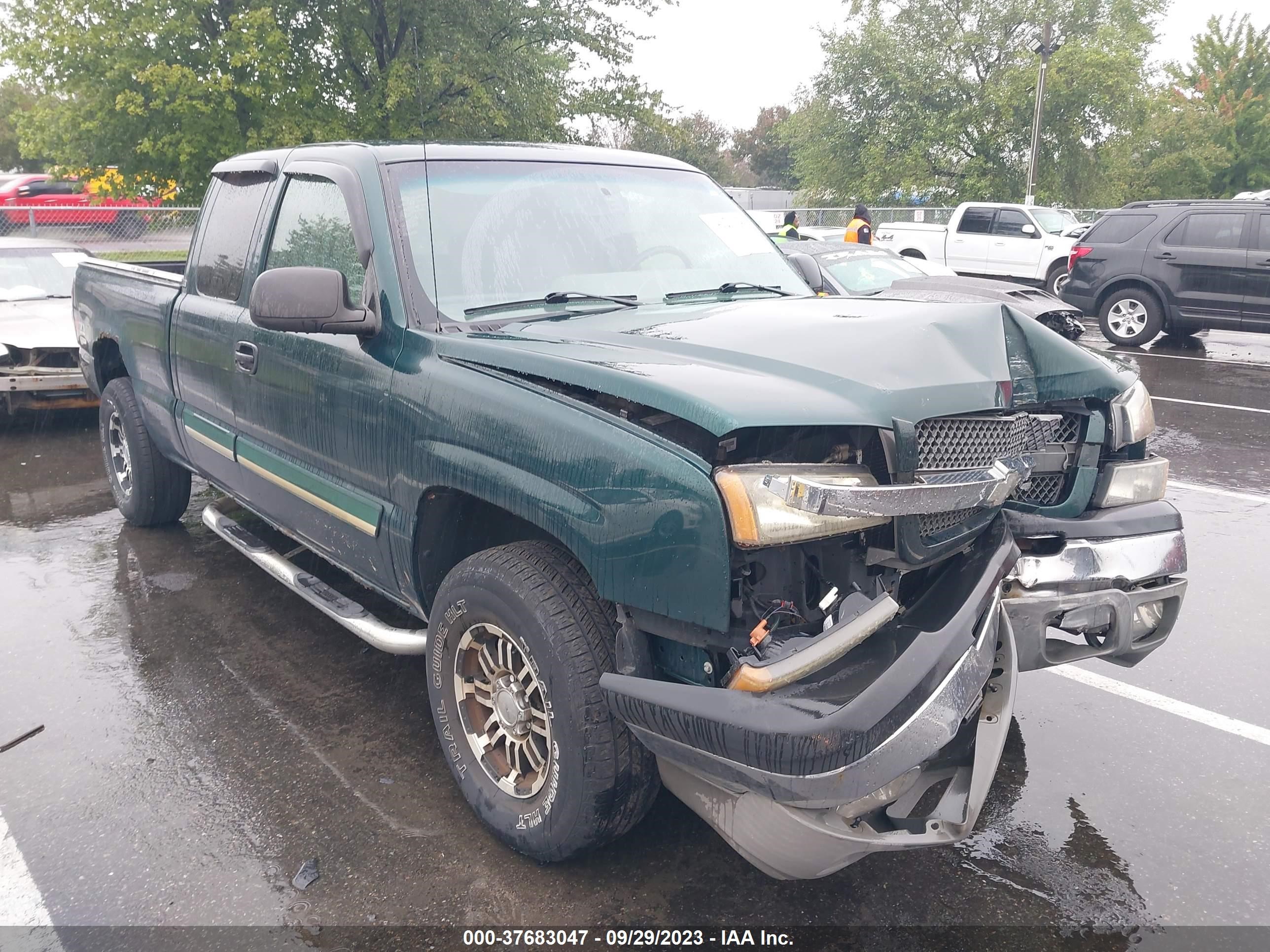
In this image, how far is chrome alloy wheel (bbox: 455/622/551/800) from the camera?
9.25 feet

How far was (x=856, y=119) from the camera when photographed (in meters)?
35.3

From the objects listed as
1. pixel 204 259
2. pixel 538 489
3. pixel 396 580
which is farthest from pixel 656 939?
pixel 204 259

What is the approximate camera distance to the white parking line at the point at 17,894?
2.71 m

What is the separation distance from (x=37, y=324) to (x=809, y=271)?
6901mm

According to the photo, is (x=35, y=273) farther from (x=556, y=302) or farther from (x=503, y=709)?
(x=503, y=709)

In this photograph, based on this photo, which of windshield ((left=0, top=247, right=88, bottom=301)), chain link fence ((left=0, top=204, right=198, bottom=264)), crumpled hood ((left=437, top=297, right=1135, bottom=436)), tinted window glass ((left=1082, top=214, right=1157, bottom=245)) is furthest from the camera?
chain link fence ((left=0, top=204, right=198, bottom=264))

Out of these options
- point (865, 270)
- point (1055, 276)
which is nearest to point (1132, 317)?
point (1055, 276)

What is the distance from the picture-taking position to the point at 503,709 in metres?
2.92

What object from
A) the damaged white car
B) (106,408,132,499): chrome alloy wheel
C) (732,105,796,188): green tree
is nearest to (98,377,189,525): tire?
(106,408,132,499): chrome alloy wheel

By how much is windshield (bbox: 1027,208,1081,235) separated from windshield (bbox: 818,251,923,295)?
9.56m

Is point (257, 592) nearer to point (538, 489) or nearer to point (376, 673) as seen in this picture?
point (376, 673)

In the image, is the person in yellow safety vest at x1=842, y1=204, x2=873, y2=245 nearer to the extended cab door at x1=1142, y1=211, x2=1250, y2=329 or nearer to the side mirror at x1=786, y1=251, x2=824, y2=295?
the extended cab door at x1=1142, y1=211, x2=1250, y2=329

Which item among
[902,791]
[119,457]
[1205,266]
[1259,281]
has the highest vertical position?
[1205,266]

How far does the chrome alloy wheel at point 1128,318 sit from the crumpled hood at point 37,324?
12.5 metres
